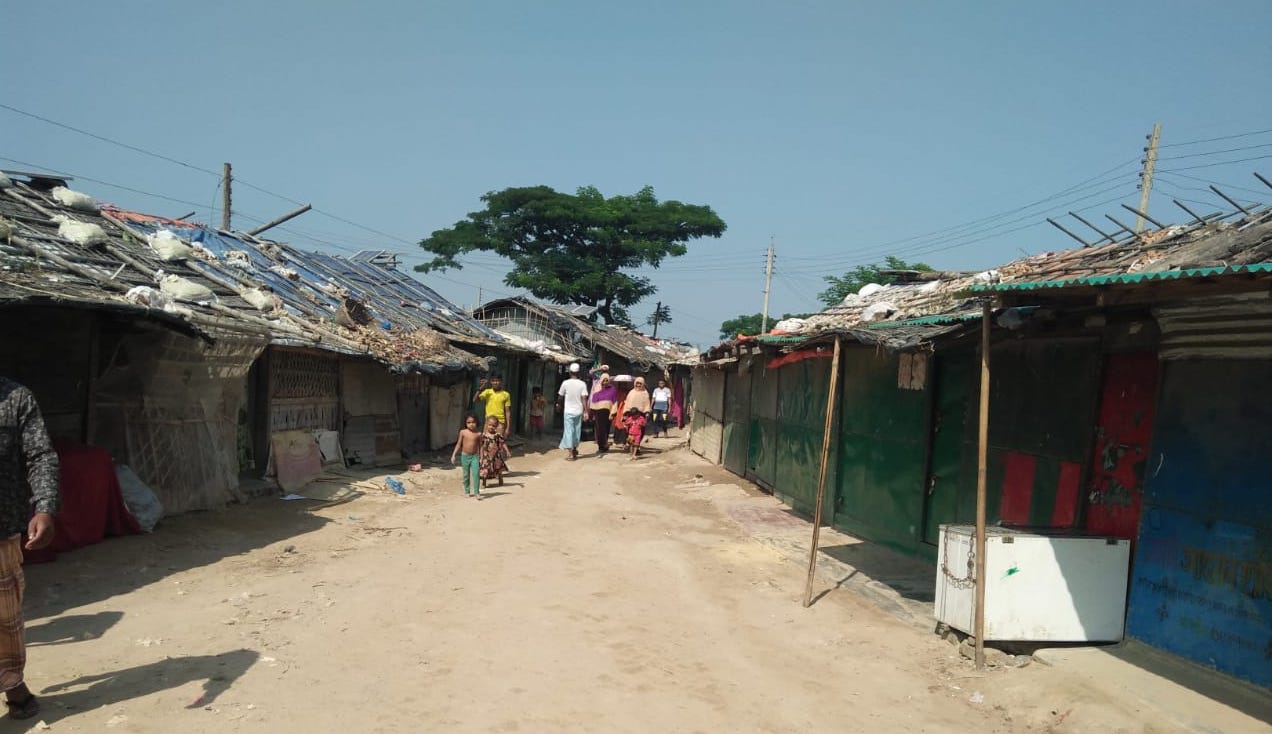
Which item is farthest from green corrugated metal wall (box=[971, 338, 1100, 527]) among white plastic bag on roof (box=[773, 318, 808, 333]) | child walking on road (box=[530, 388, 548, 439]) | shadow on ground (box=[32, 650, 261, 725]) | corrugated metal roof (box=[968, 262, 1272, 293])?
child walking on road (box=[530, 388, 548, 439])

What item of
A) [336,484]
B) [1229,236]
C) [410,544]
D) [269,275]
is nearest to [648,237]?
[269,275]

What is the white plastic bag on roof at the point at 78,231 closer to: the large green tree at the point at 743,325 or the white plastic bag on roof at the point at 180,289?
the white plastic bag on roof at the point at 180,289

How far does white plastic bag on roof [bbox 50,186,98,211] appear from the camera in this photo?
1127 centimetres

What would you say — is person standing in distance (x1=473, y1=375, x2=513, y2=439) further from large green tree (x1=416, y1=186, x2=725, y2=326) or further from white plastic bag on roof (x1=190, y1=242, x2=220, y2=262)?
large green tree (x1=416, y1=186, x2=725, y2=326)

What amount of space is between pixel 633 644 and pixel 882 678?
5.71 ft

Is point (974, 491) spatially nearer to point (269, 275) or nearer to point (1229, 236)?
point (1229, 236)

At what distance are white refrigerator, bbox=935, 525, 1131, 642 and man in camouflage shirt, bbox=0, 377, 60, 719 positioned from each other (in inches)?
225

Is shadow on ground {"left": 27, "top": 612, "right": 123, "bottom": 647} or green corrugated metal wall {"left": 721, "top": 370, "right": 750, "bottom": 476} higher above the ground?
green corrugated metal wall {"left": 721, "top": 370, "right": 750, "bottom": 476}

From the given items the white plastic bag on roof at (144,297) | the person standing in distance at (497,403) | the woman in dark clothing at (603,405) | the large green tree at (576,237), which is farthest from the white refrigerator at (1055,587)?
the large green tree at (576,237)

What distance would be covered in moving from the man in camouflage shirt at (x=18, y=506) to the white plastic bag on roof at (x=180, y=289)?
6.16m

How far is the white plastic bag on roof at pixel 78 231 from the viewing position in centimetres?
981

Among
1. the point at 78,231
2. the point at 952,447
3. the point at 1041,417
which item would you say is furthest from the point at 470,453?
the point at 1041,417

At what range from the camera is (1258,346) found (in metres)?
4.82

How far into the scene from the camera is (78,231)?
989 cm
